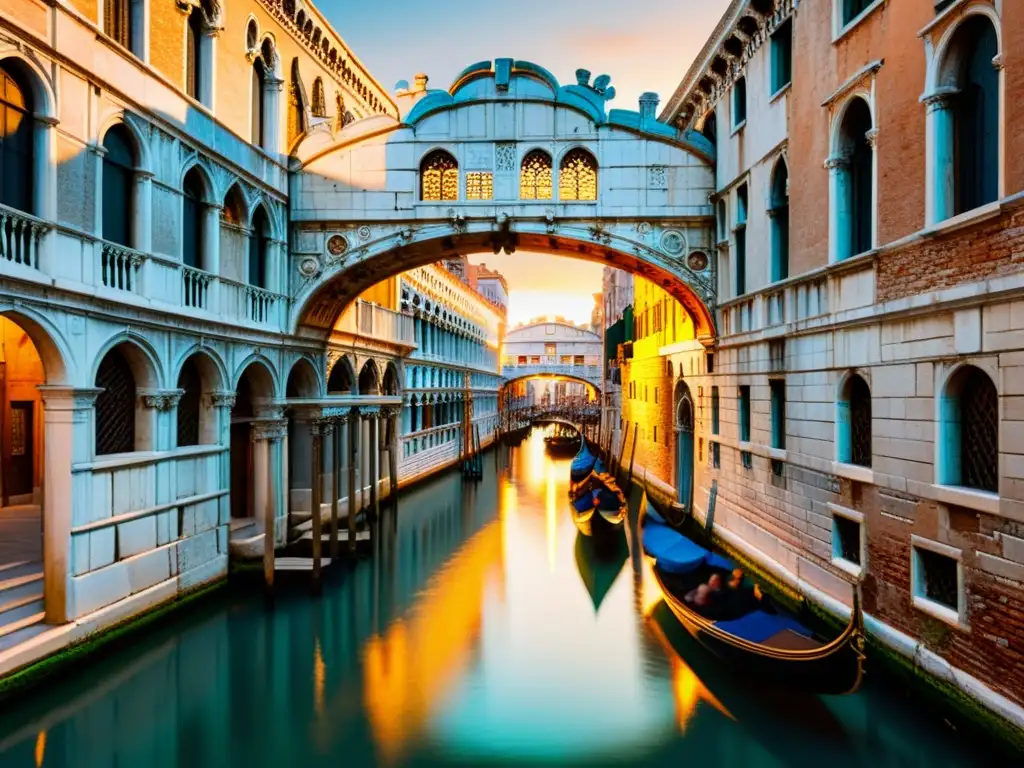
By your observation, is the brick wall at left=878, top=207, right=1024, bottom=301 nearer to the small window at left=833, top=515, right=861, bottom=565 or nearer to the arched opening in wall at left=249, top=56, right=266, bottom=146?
the small window at left=833, top=515, right=861, bottom=565

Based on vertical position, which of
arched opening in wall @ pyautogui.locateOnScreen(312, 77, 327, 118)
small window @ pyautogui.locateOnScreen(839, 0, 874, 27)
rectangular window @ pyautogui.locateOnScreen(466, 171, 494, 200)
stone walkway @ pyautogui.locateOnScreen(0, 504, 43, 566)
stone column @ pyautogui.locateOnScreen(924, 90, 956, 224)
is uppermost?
arched opening in wall @ pyautogui.locateOnScreen(312, 77, 327, 118)

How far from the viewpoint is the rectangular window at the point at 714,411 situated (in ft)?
29.9

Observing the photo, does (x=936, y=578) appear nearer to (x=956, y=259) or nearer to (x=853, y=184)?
(x=956, y=259)

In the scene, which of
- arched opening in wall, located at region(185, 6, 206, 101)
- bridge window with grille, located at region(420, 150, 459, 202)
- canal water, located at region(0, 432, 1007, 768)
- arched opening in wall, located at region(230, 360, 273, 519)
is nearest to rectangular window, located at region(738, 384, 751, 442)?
canal water, located at region(0, 432, 1007, 768)

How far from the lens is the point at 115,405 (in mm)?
5973

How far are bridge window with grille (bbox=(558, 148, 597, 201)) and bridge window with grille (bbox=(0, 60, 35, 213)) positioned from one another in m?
5.57

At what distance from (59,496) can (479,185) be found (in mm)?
5701

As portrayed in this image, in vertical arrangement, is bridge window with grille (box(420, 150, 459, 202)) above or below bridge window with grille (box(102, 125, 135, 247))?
above

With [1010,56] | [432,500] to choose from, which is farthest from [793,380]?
[432,500]

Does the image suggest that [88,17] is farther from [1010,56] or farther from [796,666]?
[796,666]

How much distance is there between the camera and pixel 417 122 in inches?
344

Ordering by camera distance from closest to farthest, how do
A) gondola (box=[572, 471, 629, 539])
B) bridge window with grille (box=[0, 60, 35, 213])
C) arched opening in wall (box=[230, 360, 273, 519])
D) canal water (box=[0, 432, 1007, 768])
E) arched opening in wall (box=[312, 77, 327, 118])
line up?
canal water (box=[0, 432, 1007, 768]) < bridge window with grille (box=[0, 60, 35, 213]) < arched opening in wall (box=[230, 360, 273, 519]) < arched opening in wall (box=[312, 77, 327, 118]) < gondola (box=[572, 471, 629, 539])

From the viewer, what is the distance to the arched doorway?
36.5 feet

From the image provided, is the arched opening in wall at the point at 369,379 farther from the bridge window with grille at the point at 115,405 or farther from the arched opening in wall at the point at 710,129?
the arched opening in wall at the point at 710,129
